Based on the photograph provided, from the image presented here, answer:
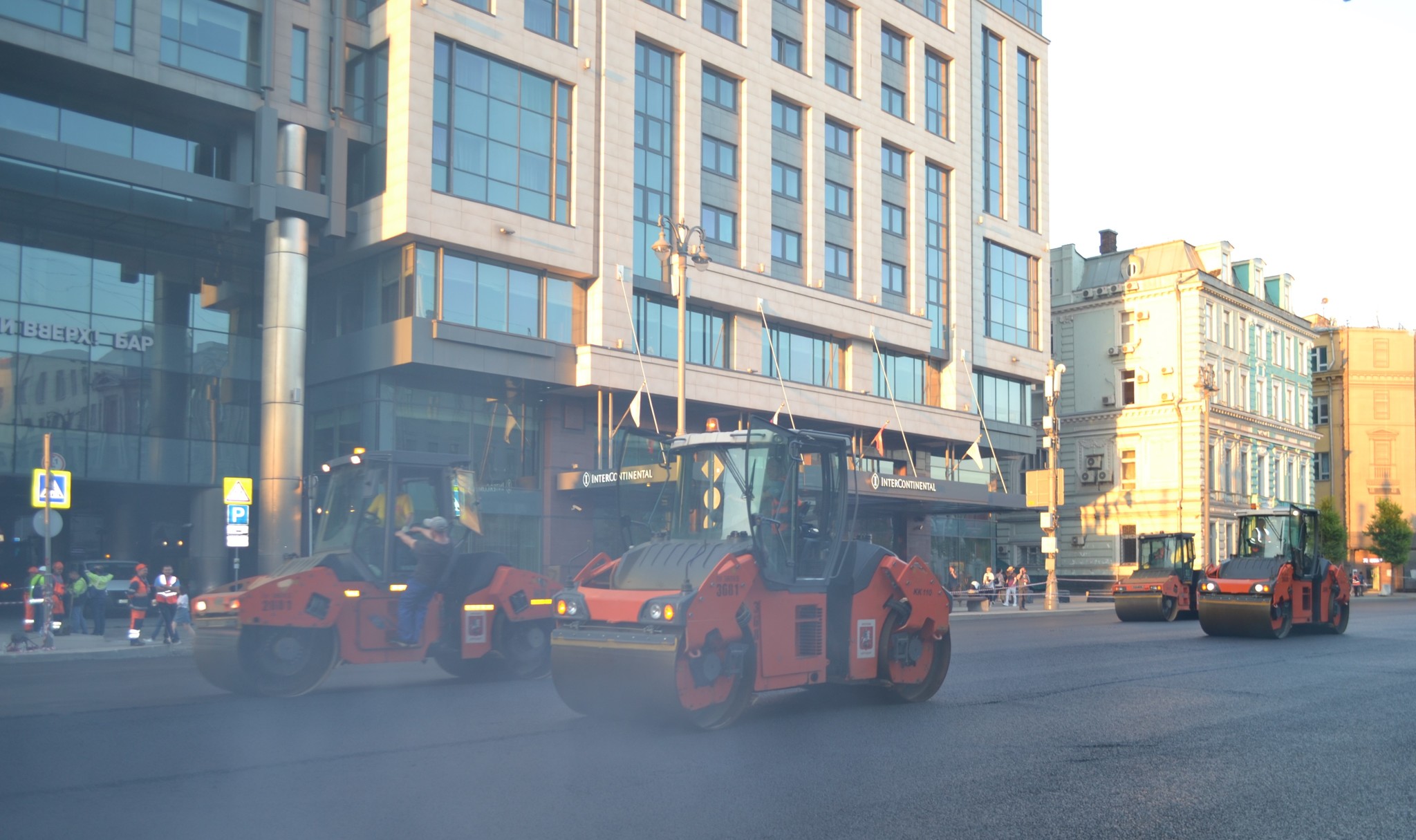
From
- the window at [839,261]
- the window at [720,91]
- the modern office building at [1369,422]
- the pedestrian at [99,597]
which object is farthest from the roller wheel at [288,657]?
the modern office building at [1369,422]

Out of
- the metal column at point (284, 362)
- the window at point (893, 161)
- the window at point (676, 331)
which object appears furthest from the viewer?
the window at point (893, 161)

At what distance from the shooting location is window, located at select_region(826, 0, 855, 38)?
45.2m

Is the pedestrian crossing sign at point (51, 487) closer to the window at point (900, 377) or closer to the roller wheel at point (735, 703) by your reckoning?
the roller wheel at point (735, 703)

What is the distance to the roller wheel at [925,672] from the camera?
40.5ft

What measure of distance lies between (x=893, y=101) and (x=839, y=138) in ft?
12.8

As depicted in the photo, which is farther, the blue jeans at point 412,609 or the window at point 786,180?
the window at point 786,180

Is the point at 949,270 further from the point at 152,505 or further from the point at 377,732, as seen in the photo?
the point at 377,732

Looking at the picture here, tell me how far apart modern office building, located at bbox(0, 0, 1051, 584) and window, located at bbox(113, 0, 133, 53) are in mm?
52

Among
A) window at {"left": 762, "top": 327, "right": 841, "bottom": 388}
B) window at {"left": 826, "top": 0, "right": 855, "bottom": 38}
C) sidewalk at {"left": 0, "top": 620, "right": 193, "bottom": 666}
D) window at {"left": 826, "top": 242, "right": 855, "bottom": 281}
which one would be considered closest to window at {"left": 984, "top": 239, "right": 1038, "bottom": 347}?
window at {"left": 826, "top": 242, "right": 855, "bottom": 281}

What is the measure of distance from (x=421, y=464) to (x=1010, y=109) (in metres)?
44.7

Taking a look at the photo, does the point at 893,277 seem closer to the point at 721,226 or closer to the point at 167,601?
the point at 721,226

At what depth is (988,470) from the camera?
51.8 metres

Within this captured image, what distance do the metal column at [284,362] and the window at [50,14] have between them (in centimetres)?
501

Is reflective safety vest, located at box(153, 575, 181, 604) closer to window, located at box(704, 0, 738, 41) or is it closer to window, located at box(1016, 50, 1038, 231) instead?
window, located at box(704, 0, 738, 41)
